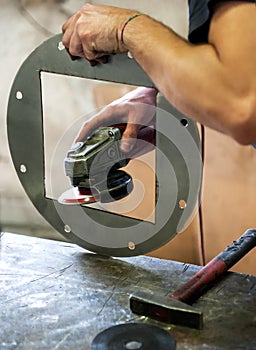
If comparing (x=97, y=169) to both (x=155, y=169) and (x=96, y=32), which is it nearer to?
(x=155, y=169)

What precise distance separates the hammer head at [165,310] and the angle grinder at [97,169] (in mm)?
172

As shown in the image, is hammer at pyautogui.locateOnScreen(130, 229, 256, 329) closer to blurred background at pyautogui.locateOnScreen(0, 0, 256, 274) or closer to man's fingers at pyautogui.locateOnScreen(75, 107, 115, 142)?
blurred background at pyautogui.locateOnScreen(0, 0, 256, 274)

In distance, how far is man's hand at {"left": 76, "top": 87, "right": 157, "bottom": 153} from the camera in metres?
1.12

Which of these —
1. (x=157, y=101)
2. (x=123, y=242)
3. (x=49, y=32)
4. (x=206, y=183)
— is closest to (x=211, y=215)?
(x=206, y=183)

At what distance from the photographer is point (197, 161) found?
3.46ft

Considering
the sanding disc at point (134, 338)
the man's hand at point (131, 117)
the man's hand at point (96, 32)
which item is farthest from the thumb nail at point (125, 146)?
the sanding disc at point (134, 338)

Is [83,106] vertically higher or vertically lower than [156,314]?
higher

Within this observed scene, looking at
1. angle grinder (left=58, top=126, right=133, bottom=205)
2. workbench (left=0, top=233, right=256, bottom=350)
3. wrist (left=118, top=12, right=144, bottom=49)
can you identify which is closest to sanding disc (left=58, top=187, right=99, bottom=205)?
angle grinder (left=58, top=126, right=133, bottom=205)

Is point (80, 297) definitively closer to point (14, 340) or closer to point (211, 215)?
point (14, 340)

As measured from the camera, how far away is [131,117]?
45.0 inches

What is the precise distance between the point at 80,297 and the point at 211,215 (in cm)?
36

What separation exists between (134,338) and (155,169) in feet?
0.94

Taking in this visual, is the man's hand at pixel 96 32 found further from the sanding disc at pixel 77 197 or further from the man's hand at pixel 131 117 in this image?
the sanding disc at pixel 77 197

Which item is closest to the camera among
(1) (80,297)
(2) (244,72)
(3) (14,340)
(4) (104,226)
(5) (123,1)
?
(2) (244,72)
